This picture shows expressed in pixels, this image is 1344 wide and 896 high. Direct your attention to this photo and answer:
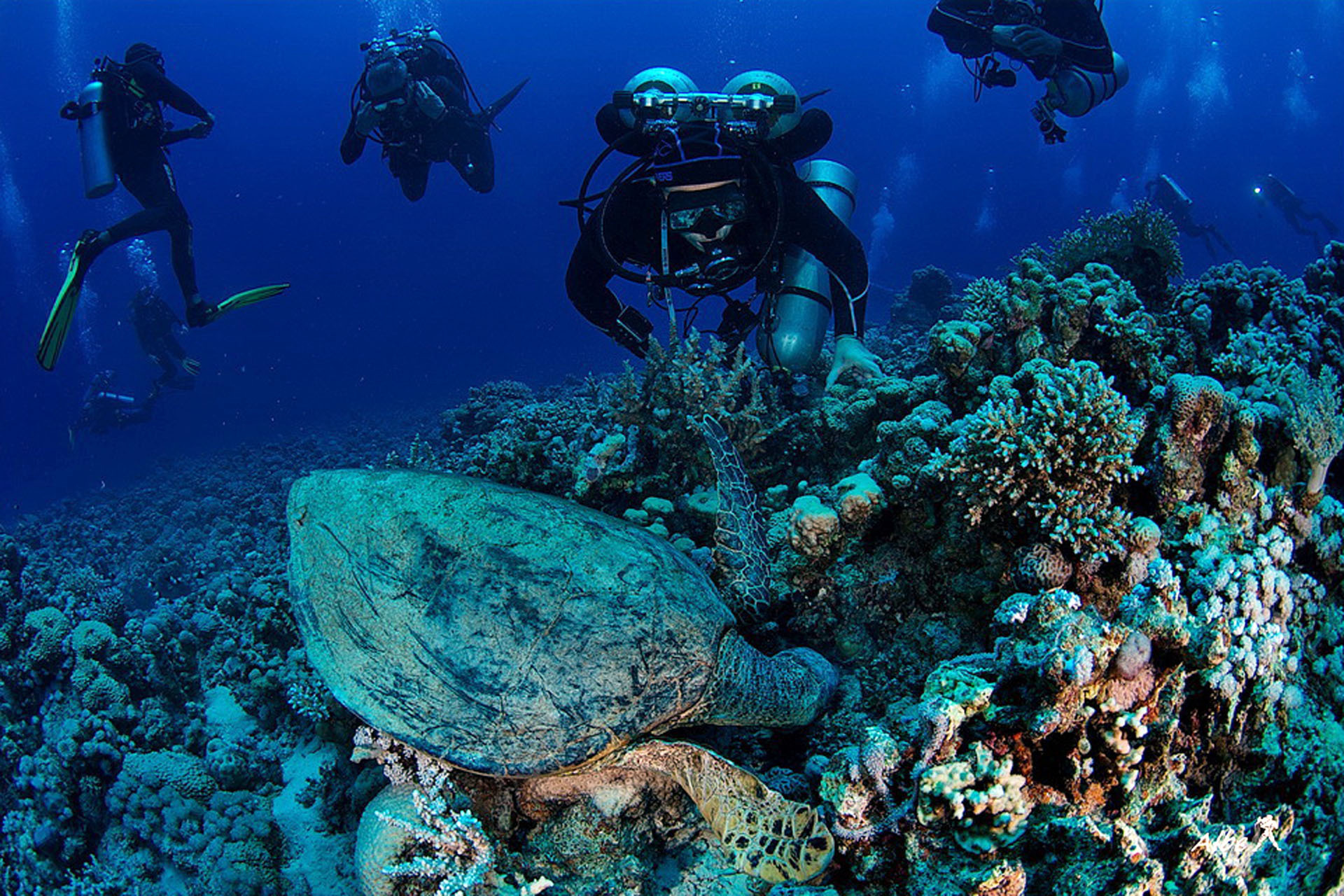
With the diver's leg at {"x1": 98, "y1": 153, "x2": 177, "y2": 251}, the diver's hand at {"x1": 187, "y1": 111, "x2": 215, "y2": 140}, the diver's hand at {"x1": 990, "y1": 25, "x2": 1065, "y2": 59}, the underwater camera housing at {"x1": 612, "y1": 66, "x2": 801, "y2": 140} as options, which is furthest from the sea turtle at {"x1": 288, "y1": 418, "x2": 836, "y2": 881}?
the diver's hand at {"x1": 187, "y1": 111, "x2": 215, "y2": 140}

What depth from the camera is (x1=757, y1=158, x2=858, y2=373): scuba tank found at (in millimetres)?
5320

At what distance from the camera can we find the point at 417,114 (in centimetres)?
1123

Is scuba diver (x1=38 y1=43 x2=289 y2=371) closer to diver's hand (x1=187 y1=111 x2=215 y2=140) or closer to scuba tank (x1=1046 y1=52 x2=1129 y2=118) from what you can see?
diver's hand (x1=187 y1=111 x2=215 y2=140)

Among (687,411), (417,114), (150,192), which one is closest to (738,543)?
(687,411)

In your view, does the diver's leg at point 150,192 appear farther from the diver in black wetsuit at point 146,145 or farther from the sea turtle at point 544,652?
the sea turtle at point 544,652

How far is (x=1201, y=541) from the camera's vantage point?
7.13 feet

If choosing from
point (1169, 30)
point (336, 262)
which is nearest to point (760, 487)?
point (1169, 30)

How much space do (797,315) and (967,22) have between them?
738cm

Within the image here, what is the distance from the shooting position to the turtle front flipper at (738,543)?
2.82m

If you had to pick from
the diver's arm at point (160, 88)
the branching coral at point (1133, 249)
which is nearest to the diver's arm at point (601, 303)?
the branching coral at point (1133, 249)

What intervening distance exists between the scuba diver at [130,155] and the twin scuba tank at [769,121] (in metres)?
7.64

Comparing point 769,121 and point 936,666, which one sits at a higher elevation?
point 769,121

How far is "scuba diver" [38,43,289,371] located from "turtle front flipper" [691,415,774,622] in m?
9.72

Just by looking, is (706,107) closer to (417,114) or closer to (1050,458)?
(1050,458)
